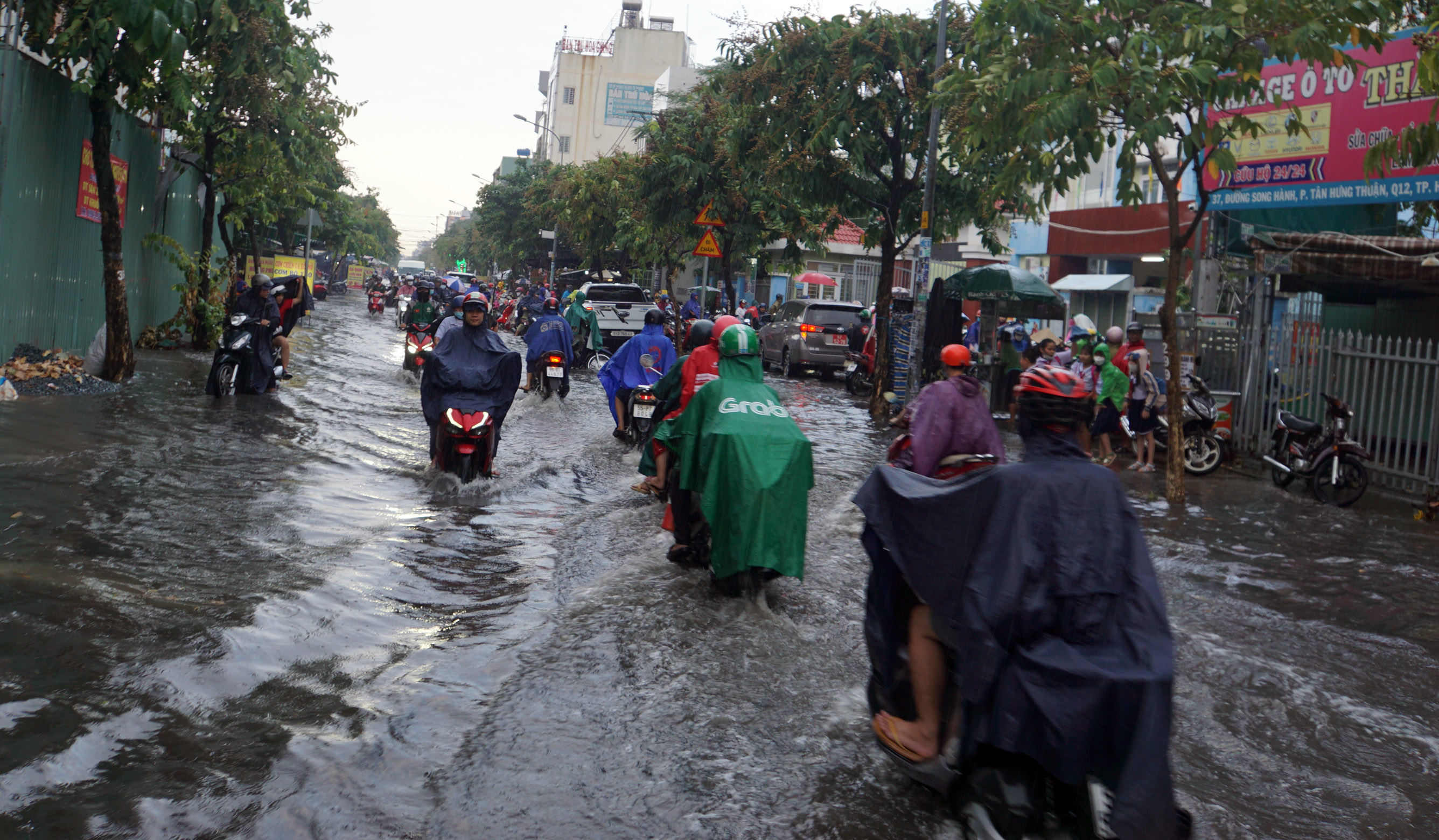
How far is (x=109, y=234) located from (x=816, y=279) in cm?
3434

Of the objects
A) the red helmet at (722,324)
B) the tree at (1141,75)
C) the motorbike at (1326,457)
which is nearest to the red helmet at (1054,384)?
the red helmet at (722,324)

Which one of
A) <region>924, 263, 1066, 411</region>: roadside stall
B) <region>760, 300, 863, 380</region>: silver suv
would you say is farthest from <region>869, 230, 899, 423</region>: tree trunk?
<region>760, 300, 863, 380</region>: silver suv

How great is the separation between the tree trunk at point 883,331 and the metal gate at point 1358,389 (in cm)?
554

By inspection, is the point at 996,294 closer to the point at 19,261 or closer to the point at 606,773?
the point at 19,261

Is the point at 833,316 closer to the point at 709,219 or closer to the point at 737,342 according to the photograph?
the point at 709,219

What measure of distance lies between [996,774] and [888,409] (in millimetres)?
15802

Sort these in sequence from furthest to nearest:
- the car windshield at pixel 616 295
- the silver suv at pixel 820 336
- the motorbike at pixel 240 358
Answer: the car windshield at pixel 616 295, the silver suv at pixel 820 336, the motorbike at pixel 240 358

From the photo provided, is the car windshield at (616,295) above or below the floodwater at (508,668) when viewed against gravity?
above

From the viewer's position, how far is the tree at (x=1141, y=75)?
10.5 m

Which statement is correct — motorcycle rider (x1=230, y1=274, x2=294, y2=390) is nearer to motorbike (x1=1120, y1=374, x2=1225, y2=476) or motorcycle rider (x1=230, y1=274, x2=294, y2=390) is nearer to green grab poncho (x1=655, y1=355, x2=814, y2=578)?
green grab poncho (x1=655, y1=355, x2=814, y2=578)

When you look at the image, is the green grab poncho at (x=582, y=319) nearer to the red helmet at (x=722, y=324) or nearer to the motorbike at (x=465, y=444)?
the motorbike at (x=465, y=444)

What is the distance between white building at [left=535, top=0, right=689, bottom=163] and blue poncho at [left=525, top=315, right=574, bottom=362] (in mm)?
72639

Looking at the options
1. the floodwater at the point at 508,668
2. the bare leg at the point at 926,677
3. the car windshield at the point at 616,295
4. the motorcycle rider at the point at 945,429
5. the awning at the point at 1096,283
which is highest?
the awning at the point at 1096,283

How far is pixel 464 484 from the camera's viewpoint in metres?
10.2
